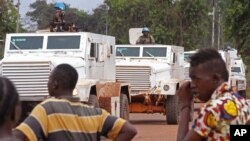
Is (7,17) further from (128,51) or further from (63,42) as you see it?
(63,42)

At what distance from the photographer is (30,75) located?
15.4m

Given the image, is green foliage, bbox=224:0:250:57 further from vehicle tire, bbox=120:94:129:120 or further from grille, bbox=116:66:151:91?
vehicle tire, bbox=120:94:129:120

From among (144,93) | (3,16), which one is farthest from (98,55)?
(3,16)

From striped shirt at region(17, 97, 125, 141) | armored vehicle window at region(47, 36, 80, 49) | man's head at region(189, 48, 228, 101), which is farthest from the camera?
armored vehicle window at region(47, 36, 80, 49)

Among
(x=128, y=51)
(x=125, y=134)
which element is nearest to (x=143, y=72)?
(x=128, y=51)

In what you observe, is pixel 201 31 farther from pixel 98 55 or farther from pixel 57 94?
pixel 57 94

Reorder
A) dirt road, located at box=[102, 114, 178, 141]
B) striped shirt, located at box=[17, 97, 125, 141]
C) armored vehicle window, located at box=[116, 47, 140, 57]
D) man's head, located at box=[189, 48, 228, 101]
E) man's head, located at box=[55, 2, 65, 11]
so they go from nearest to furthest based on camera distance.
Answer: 1. man's head, located at box=[189, 48, 228, 101]
2. striped shirt, located at box=[17, 97, 125, 141]
3. dirt road, located at box=[102, 114, 178, 141]
4. man's head, located at box=[55, 2, 65, 11]
5. armored vehicle window, located at box=[116, 47, 140, 57]

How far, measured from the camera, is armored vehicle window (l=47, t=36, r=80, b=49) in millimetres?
16734

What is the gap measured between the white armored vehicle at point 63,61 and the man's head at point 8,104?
36.9 feet

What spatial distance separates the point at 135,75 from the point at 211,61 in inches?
671

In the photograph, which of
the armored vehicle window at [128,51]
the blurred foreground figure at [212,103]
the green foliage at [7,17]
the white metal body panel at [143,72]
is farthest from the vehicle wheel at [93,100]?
the green foliage at [7,17]

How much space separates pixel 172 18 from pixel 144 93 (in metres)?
27.5

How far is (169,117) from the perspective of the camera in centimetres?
2150

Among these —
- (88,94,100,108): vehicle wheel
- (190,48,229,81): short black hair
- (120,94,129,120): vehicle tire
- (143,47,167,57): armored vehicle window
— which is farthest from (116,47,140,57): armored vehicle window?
→ (190,48,229,81): short black hair
